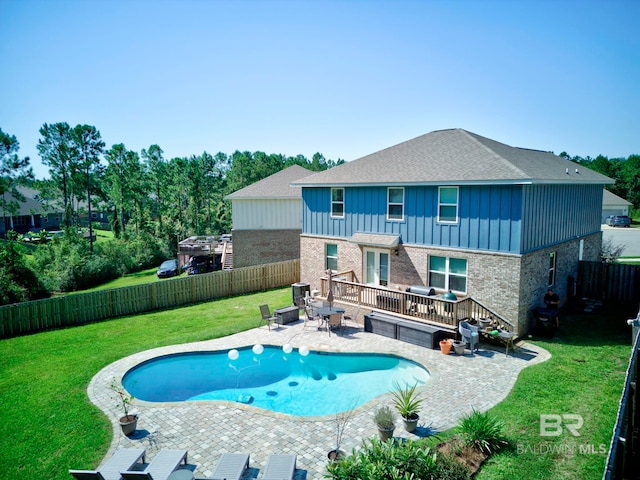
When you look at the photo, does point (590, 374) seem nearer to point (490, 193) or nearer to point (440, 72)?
point (490, 193)

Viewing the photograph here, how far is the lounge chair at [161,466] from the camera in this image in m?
7.04

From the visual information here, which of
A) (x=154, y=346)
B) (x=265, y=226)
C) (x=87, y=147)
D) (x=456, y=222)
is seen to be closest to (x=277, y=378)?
(x=154, y=346)

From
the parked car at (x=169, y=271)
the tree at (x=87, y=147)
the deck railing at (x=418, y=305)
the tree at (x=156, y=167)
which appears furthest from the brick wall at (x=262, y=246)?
the tree at (x=156, y=167)

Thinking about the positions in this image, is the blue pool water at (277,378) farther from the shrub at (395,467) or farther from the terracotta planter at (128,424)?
the shrub at (395,467)

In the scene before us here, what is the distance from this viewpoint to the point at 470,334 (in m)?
13.9

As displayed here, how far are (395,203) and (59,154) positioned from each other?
43.3 metres

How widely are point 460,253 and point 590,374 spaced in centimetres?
595

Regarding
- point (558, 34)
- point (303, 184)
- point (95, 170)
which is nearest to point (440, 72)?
point (558, 34)

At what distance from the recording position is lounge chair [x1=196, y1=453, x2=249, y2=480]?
7242 mm

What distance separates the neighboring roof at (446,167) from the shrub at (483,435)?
29.5 feet

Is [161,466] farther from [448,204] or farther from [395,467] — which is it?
[448,204]

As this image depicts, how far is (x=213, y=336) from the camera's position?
54.3 ft

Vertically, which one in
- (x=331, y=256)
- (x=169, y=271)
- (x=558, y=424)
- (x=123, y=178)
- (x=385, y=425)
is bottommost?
(x=169, y=271)

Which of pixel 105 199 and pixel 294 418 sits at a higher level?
pixel 105 199
